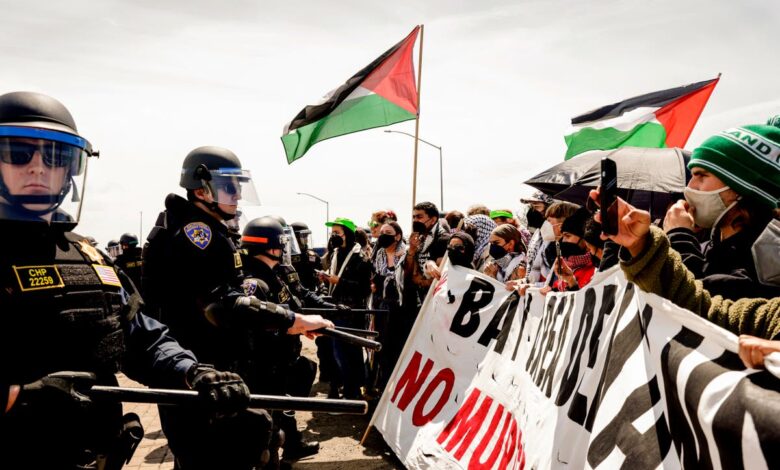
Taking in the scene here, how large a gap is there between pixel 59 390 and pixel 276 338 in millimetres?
2911

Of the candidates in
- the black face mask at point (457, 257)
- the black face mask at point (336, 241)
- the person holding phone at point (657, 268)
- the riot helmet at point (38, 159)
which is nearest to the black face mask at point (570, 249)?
the black face mask at point (457, 257)

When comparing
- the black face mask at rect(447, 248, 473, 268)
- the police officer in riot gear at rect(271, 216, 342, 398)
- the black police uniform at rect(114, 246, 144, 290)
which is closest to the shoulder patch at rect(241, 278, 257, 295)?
the police officer in riot gear at rect(271, 216, 342, 398)

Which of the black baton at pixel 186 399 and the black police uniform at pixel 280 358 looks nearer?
the black baton at pixel 186 399

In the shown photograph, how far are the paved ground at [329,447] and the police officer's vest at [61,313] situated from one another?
3.55 metres

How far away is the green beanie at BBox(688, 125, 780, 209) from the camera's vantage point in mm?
2439

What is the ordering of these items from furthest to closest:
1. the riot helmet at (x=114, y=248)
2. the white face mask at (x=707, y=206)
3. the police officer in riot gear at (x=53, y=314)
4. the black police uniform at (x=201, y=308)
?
the riot helmet at (x=114, y=248) → the black police uniform at (x=201, y=308) → the white face mask at (x=707, y=206) → the police officer in riot gear at (x=53, y=314)

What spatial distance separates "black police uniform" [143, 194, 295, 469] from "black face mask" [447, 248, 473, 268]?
2.17 meters

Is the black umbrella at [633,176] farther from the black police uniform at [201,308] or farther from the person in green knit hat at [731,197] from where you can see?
the black police uniform at [201,308]

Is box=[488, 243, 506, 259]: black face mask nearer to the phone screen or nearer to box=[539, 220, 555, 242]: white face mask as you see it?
box=[539, 220, 555, 242]: white face mask

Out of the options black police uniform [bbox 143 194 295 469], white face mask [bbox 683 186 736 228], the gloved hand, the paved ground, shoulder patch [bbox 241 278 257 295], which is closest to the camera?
white face mask [bbox 683 186 736 228]

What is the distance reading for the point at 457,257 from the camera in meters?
5.38

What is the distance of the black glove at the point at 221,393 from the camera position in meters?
2.41

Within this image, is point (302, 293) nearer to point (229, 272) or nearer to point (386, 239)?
point (386, 239)

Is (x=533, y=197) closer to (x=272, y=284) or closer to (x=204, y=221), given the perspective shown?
(x=272, y=284)
